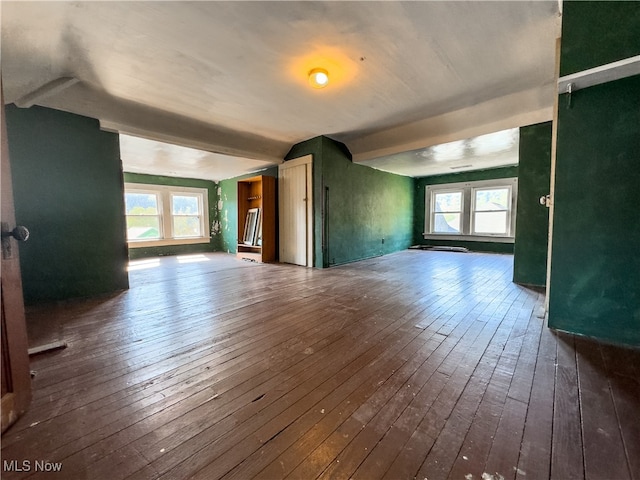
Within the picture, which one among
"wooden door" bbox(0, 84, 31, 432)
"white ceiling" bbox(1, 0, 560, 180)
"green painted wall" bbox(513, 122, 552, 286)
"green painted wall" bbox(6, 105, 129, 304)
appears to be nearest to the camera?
"wooden door" bbox(0, 84, 31, 432)

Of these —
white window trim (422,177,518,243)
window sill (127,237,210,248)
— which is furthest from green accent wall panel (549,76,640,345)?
window sill (127,237,210,248)

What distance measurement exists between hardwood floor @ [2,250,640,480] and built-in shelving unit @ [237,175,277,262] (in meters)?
3.41

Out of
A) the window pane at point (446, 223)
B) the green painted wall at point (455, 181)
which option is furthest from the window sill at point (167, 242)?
the window pane at point (446, 223)

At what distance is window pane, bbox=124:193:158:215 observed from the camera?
6855mm

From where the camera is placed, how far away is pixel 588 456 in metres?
0.99

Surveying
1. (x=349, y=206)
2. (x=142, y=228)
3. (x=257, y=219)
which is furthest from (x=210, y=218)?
(x=349, y=206)

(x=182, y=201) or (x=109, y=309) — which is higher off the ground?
(x=182, y=201)

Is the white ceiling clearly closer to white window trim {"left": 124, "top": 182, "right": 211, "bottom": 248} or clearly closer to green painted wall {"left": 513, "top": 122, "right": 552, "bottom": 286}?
green painted wall {"left": 513, "top": 122, "right": 552, "bottom": 286}

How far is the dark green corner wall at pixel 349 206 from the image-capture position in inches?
201

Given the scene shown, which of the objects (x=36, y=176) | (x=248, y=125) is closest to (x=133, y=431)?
(x=36, y=176)

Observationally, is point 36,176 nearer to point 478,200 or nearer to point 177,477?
point 177,477

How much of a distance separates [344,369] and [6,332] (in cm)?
168

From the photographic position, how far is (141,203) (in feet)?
23.0

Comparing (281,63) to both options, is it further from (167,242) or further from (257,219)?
(167,242)
